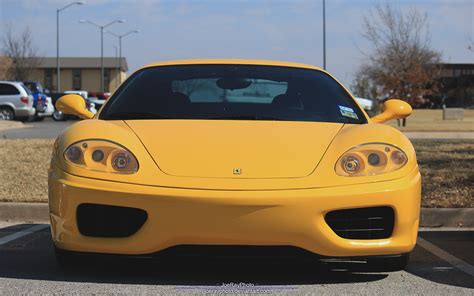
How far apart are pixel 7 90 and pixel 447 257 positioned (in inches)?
955

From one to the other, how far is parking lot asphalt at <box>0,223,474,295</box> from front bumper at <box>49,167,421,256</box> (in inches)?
6.2

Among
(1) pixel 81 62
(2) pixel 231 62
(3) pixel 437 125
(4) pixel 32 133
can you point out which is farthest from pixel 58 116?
(1) pixel 81 62

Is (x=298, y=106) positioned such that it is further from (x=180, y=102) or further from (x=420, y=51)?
(x=420, y=51)

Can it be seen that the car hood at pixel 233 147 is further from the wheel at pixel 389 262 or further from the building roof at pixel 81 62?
the building roof at pixel 81 62

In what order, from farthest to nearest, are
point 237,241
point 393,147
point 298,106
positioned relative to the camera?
point 298,106 < point 393,147 < point 237,241

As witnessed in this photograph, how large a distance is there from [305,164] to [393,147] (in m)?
0.55

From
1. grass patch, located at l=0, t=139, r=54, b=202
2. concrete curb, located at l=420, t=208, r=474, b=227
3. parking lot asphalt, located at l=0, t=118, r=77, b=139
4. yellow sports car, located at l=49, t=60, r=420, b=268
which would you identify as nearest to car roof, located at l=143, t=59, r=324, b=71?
yellow sports car, located at l=49, t=60, r=420, b=268

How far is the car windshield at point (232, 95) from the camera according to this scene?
409 centimetres

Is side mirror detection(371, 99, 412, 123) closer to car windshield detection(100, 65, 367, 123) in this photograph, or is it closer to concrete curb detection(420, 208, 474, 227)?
car windshield detection(100, 65, 367, 123)

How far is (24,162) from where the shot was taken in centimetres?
796

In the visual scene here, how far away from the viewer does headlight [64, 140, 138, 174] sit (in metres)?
3.36

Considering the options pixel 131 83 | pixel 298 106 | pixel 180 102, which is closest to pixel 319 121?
pixel 298 106

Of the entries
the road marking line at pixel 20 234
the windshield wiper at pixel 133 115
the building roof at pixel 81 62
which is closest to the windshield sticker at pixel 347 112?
the windshield wiper at pixel 133 115

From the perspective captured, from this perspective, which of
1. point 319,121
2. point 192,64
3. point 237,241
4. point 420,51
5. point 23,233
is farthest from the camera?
point 420,51
